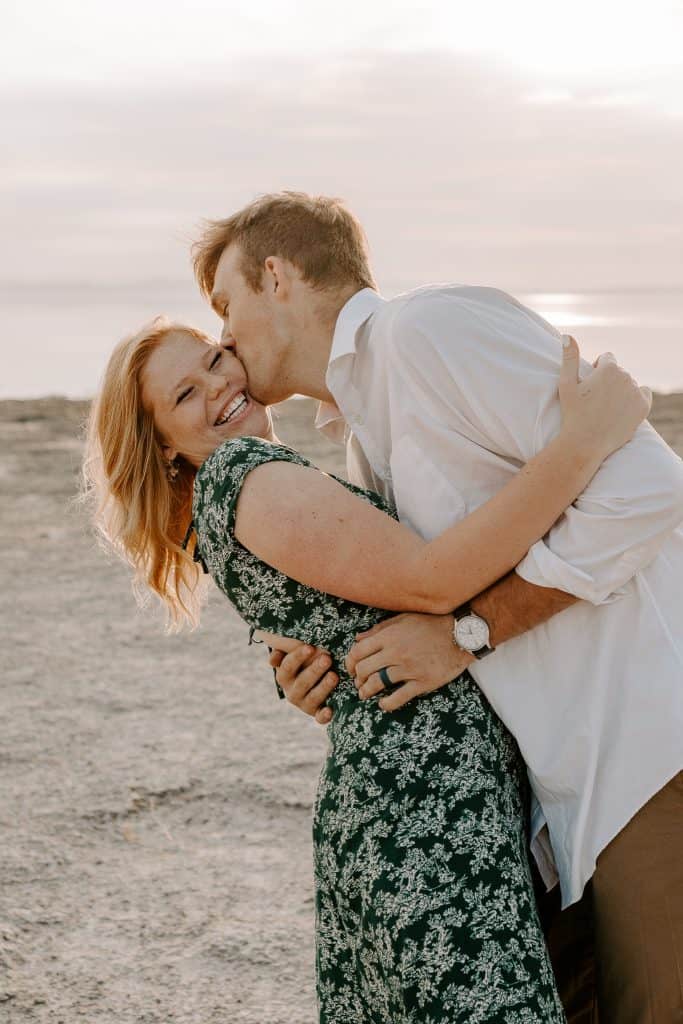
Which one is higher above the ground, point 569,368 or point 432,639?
point 569,368

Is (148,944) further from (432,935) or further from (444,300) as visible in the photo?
(444,300)

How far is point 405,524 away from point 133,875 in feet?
7.49

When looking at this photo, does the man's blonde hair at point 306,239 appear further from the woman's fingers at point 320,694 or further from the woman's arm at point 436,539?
the woman's fingers at point 320,694

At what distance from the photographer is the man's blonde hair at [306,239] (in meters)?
2.74

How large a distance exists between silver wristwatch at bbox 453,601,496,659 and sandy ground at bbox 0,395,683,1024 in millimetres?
1671

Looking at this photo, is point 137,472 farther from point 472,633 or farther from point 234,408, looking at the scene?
point 472,633

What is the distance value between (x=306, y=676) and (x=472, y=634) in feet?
1.20

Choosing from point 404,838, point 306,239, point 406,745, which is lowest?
point 404,838

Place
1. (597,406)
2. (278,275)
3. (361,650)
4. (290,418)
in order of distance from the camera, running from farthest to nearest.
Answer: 1. (290,418)
2. (278,275)
3. (361,650)
4. (597,406)

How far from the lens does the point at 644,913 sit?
2318mm

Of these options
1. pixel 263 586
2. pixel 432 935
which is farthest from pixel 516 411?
pixel 432 935

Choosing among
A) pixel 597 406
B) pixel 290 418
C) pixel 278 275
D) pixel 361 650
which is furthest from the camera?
pixel 290 418

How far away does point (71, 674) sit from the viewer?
6199 mm

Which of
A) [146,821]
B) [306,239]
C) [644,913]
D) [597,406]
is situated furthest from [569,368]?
[146,821]
